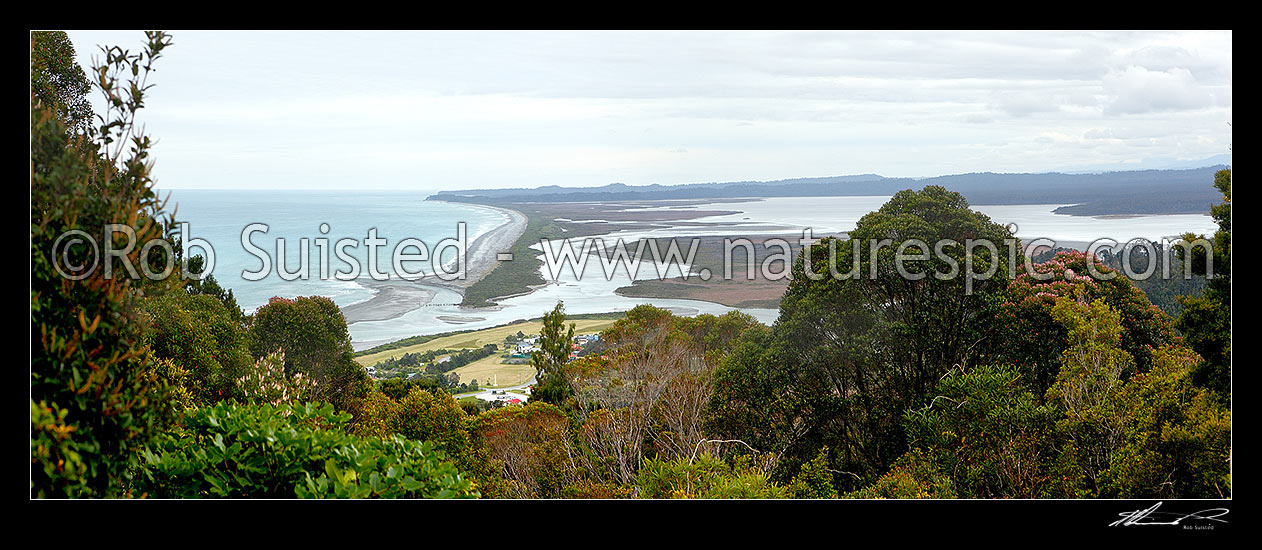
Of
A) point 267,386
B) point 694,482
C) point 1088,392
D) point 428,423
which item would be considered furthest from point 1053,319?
point 267,386

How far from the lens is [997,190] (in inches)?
311

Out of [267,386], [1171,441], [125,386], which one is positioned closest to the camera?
[125,386]

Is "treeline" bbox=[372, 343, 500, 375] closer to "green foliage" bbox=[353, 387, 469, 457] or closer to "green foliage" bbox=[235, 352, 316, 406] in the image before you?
"green foliage" bbox=[353, 387, 469, 457]

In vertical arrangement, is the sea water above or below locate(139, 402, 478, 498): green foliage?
above

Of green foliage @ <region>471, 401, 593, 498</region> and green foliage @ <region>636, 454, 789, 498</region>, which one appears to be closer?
green foliage @ <region>636, 454, 789, 498</region>

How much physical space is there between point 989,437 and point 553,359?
539 cm

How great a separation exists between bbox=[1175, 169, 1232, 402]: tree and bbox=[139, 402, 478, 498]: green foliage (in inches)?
145

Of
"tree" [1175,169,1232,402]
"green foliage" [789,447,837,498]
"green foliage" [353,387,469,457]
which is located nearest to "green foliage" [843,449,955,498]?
"green foliage" [789,447,837,498]

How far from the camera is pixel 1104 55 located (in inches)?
238

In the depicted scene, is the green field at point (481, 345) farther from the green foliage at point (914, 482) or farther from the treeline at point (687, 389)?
the green foliage at point (914, 482)

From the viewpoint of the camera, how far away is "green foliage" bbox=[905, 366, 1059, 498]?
5.56m
